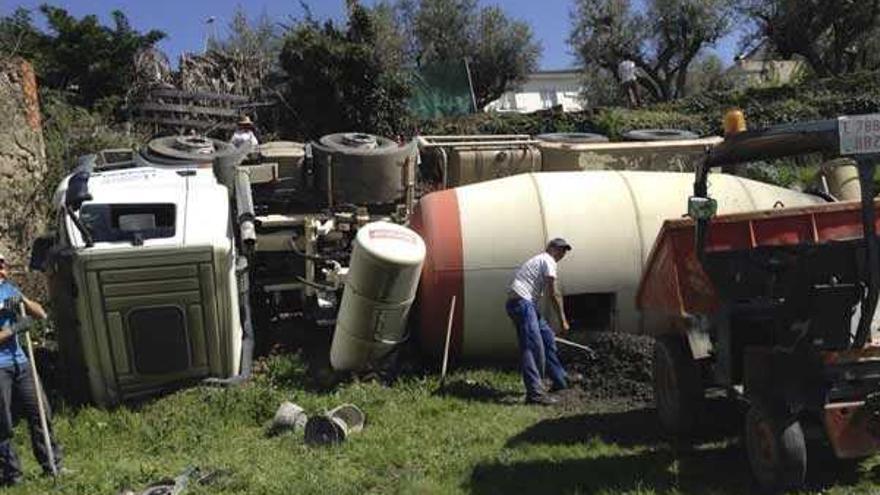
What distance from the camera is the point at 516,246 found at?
1093 cm

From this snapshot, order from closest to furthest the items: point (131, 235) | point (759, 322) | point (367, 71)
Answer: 1. point (759, 322)
2. point (131, 235)
3. point (367, 71)

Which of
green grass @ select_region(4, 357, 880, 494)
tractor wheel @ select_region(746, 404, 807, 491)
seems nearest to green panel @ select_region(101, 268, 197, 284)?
green grass @ select_region(4, 357, 880, 494)

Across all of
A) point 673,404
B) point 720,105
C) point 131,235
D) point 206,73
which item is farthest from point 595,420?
point 720,105

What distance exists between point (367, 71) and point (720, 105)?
30.7 feet

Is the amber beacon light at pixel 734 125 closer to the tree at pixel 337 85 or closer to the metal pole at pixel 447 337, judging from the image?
the metal pole at pixel 447 337

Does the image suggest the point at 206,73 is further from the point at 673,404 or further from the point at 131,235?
the point at 673,404

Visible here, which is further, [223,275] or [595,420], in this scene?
[223,275]

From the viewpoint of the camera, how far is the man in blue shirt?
7.64 metres

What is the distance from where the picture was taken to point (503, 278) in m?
10.9

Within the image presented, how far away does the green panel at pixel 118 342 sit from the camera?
9.70 metres

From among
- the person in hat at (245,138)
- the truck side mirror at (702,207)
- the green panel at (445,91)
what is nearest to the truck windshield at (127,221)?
the person in hat at (245,138)

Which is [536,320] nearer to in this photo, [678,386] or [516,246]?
[516,246]

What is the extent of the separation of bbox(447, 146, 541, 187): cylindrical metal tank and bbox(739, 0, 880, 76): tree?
64.9 feet

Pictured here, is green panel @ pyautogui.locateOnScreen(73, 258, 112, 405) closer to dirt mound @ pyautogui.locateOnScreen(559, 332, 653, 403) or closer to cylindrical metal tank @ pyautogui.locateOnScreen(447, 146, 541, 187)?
dirt mound @ pyautogui.locateOnScreen(559, 332, 653, 403)
